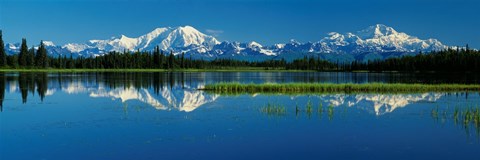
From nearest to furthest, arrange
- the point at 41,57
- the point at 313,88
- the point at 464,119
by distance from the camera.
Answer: the point at 464,119, the point at 313,88, the point at 41,57

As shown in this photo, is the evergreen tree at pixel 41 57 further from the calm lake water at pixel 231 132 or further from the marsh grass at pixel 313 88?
the calm lake water at pixel 231 132

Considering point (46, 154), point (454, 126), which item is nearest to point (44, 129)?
point (46, 154)

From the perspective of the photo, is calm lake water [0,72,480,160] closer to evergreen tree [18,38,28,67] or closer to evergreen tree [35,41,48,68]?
evergreen tree [18,38,28,67]

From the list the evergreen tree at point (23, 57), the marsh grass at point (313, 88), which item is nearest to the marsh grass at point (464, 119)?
the marsh grass at point (313, 88)

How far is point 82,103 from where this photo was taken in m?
42.1

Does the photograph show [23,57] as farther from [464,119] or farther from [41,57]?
[464,119]

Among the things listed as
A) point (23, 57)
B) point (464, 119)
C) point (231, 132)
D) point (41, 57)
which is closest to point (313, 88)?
point (464, 119)

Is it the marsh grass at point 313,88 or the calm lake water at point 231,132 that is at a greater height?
the marsh grass at point 313,88

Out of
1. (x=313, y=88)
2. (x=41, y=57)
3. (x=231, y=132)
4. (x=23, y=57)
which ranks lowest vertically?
(x=231, y=132)

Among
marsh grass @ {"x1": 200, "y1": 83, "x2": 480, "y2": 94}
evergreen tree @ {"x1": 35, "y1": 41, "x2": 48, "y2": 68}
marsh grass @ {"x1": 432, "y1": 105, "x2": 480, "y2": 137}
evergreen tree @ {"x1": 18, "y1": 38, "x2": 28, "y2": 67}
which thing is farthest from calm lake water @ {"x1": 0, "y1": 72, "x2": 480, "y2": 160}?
evergreen tree @ {"x1": 35, "y1": 41, "x2": 48, "y2": 68}

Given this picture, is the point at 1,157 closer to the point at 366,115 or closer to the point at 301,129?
the point at 301,129

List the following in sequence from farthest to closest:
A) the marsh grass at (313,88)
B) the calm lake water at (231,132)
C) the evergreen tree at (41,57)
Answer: the evergreen tree at (41,57), the marsh grass at (313,88), the calm lake water at (231,132)

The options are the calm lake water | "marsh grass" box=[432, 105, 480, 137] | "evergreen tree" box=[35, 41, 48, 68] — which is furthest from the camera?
"evergreen tree" box=[35, 41, 48, 68]

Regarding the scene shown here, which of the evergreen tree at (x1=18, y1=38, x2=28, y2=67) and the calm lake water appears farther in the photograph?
the evergreen tree at (x1=18, y1=38, x2=28, y2=67)
